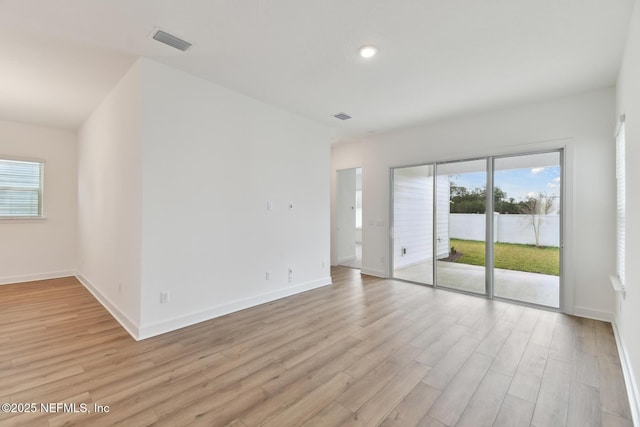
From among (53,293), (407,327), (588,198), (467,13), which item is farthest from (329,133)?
(53,293)

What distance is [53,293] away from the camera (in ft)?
14.5

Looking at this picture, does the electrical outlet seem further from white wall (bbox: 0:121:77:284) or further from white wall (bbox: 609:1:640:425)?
white wall (bbox: 0:121:77:284)

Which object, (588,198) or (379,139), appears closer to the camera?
(588,198)

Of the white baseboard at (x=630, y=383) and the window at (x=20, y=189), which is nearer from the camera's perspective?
the white baseboard at (x=630, y=383)

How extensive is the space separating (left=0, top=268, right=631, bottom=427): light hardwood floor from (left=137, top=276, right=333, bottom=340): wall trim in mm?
128

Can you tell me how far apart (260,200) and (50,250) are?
4840mm

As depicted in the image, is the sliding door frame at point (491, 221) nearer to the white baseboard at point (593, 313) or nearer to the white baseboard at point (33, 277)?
the white baseboard at point (593, 313)

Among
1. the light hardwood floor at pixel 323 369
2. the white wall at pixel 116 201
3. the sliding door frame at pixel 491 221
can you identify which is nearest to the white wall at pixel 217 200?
the white wall at pixel 116 201

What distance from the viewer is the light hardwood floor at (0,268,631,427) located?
1.80 metres

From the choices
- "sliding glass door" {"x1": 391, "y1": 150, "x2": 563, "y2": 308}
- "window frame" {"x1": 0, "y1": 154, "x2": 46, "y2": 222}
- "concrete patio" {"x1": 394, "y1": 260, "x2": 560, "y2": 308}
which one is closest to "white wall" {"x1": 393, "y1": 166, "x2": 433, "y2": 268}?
"sliding glass door" {"x1": 391, "y1": 150, "x2": 563, "y2": 308}

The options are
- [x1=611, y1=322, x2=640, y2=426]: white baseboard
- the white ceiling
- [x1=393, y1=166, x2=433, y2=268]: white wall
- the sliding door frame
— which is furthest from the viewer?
[x1=393, y1=166, x2=433, y2=268]: white wall

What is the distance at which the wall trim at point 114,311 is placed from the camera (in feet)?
9.47

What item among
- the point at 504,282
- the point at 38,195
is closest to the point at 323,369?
the point at 504,282

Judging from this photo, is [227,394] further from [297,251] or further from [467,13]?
[467,13]
